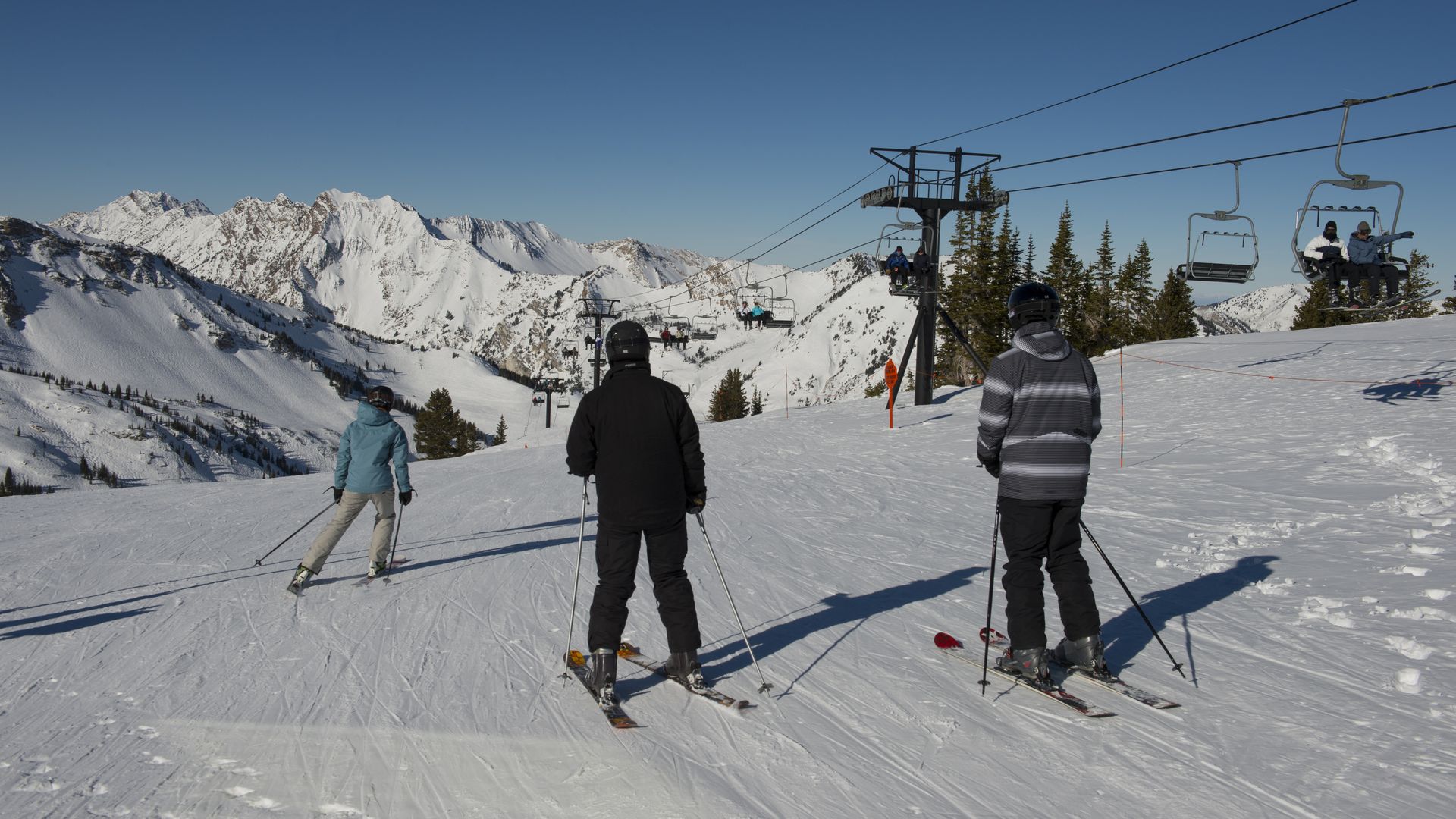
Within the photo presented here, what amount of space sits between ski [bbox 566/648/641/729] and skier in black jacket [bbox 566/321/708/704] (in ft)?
0.21

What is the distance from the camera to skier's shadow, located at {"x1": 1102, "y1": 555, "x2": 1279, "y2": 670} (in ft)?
19.5

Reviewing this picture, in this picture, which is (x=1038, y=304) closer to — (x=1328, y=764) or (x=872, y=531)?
(x=1328, y=764)

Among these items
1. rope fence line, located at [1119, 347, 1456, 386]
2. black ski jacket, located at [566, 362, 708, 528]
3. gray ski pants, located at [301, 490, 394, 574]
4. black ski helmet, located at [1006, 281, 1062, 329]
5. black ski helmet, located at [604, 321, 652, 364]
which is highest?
black ski helmet, located at [1006, 281, 1062, 329]

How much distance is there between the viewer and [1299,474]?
12.5 meters

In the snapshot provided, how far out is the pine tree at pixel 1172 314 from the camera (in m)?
→ 61.3

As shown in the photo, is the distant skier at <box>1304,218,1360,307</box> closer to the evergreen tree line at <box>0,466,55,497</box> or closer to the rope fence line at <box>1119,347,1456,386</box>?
the rope fence line at <box>1119,347,1456,386</box>

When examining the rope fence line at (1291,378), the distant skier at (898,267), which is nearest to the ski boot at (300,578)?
the distant skier at (898,267)

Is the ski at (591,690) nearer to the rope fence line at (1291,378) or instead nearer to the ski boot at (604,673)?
the ski boot at (604,673)

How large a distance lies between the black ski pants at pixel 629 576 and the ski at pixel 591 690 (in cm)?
24

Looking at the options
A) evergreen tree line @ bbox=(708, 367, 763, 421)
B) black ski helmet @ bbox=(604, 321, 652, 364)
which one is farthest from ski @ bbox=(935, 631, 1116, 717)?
evergreen tree line @ bbox=(708, 367, 763, 421)

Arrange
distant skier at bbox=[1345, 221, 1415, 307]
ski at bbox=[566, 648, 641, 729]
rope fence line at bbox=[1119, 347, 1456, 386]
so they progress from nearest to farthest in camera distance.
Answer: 1. ski at bbox=[566, 648, 641, 729]
2. distant skier at bbox=[1345, 221, 1415, 307]
3. rope fence line at bbox=[1119, 347, 1456, 386]

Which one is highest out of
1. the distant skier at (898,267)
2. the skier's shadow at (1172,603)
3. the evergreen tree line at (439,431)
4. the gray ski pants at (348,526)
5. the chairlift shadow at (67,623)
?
the distant skier at (898,267)

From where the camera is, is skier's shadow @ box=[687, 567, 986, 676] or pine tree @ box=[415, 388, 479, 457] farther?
pine tree @ box=[415, 388, 479, 457]

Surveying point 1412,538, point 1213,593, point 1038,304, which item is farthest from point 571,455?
point 1412,538
